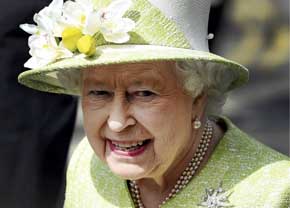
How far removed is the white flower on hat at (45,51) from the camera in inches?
113

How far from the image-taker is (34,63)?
293cm

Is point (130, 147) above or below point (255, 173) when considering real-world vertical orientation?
above

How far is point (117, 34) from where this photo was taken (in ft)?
9.25

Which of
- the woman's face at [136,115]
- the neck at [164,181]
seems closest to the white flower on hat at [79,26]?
the woman's face at [136,115]

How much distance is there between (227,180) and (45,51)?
74 cm

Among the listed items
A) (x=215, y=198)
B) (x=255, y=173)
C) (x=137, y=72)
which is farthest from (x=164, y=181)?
(x=137, y=72)

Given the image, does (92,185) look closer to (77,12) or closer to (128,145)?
(128,145)

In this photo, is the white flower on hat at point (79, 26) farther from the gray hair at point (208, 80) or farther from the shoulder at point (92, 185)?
the shoulder at point (92, 185)

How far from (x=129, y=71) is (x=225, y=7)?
2757mm

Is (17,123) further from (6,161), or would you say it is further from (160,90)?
(160,90)

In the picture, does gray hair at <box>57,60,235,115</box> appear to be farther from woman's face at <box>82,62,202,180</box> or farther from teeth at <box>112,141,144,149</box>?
teeth at <box>112,141,144,149</box>

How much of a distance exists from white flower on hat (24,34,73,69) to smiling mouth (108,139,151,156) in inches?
13.0

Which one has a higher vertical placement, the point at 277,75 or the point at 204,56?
the point at 204,56

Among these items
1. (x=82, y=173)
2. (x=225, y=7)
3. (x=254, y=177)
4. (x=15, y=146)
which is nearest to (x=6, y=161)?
(x=15, y=146)
